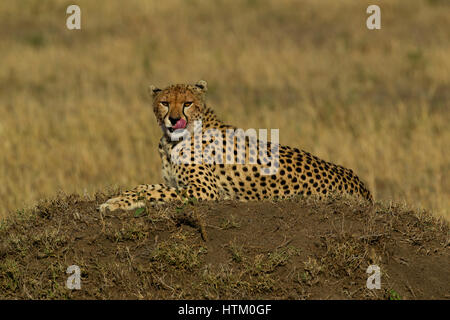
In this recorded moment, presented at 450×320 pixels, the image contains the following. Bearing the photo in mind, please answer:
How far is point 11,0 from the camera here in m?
22.2

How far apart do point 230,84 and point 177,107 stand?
926 cm

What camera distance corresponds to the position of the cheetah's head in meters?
6.46

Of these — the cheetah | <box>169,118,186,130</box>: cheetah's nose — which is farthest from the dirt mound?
<box>169,118,186,130</box>: cheetah's nose

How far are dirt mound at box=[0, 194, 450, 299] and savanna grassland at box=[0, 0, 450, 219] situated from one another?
130 centimetres

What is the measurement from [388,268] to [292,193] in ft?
4.61

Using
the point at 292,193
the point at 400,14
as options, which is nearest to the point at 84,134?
the point at 292,193

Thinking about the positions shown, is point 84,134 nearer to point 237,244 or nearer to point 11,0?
point 237,244

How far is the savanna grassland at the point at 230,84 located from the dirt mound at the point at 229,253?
1297 mm

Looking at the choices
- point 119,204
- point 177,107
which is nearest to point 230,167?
point 177,107

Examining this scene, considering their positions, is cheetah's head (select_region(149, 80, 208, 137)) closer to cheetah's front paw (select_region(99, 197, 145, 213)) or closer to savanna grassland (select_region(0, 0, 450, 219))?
cheetah's front paw (select_region(99, 197, 145, 213))

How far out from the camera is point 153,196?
618cm

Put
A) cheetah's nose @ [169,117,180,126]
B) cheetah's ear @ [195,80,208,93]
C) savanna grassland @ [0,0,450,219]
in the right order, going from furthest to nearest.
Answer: savanna grassland @ [0,0,450,219] → cheetah's ear @ [195,80,208,93] → cheetah's nose @ [169,117,180,126]

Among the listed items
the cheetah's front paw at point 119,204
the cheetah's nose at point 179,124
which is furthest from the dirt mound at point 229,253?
the cheetah's nose at point 179,124

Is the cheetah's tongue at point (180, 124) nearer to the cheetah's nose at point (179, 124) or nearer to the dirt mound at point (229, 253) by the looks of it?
the cheetah's nose at point (179, 124)
